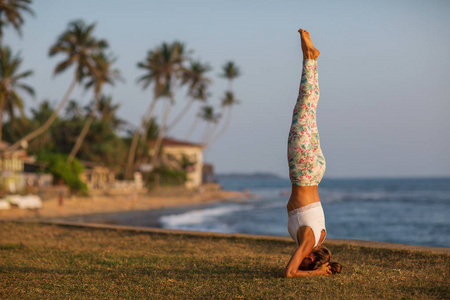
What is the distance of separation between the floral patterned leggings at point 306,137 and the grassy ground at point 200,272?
109cm

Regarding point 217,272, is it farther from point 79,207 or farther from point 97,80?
point 97,80

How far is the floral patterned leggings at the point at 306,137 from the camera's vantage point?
5.06 m

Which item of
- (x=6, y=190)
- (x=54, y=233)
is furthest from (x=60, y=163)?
(x=54, y=233)

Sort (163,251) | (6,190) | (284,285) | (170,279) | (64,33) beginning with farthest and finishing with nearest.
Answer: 1. (64,33)
2. (6,190)
3. (163,251)
4. (170,279)
5. (284,285)

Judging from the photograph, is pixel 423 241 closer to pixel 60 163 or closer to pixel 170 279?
pixel 170 279

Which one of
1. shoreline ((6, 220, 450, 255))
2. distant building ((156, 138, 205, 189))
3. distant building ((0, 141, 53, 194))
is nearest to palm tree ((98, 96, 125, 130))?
distant building ((156, 138, 205, 189))

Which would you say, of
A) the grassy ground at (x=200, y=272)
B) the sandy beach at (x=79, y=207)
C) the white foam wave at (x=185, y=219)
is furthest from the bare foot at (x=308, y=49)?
the white foam wave at (x=185, y=219)

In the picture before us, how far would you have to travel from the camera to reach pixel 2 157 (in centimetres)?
2902

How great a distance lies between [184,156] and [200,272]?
50.8m

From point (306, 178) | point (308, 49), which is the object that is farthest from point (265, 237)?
point (308, 49)

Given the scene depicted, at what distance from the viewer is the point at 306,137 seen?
16.6 feet

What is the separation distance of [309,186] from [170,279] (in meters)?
1.82

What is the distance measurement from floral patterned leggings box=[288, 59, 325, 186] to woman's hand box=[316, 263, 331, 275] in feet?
2.99

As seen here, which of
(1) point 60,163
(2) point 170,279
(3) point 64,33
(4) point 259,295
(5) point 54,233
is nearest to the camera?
(4) point 259,295
